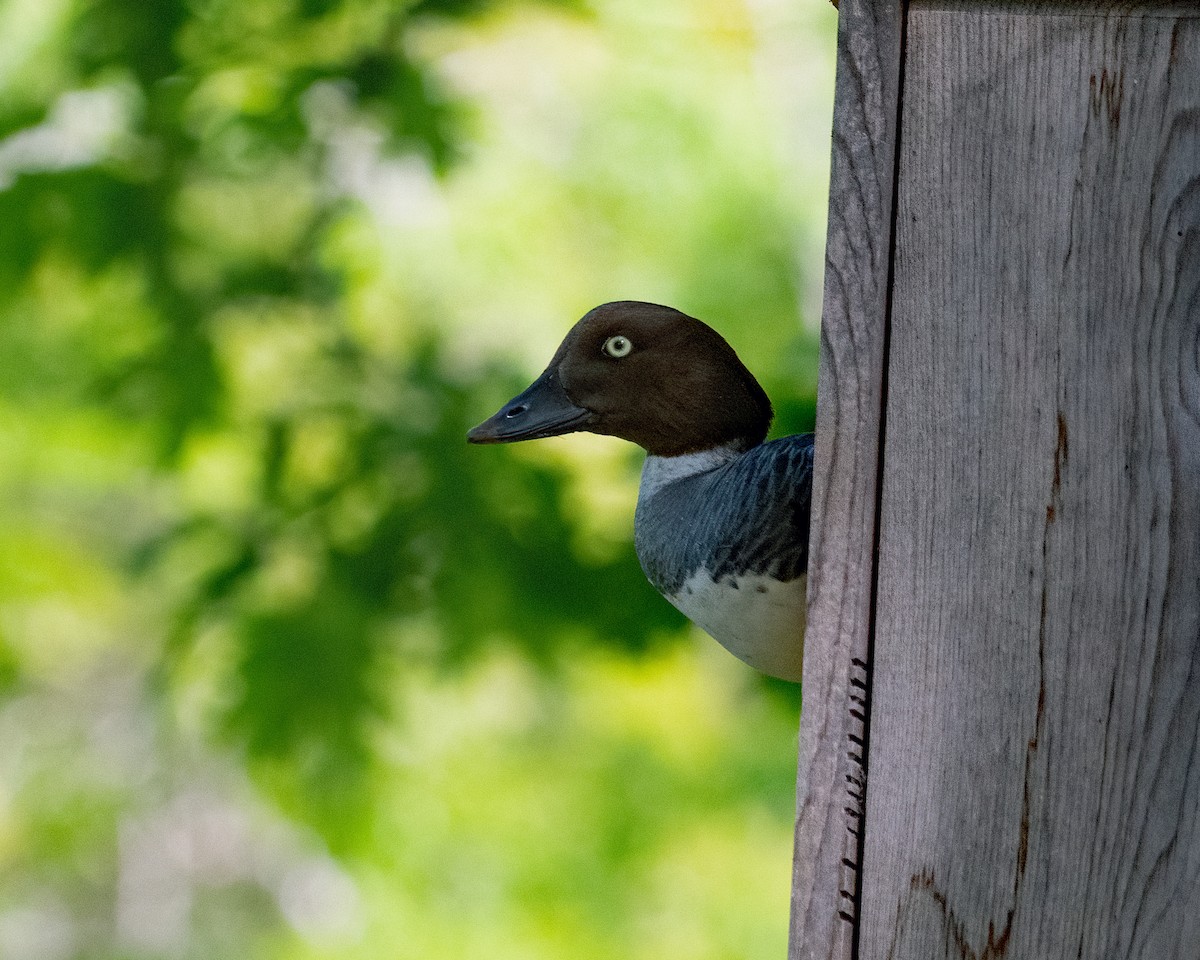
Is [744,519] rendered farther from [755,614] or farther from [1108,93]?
[1108,93]

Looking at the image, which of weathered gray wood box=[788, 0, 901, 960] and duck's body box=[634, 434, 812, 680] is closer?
weathered gray wood box=[788, 0, 901, 960]

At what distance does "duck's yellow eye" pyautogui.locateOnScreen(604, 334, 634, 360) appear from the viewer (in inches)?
46.8

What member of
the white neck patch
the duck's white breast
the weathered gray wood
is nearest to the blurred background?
the white neck patch

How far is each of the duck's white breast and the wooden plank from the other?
15 centimetres

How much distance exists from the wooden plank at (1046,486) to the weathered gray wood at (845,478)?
1cm

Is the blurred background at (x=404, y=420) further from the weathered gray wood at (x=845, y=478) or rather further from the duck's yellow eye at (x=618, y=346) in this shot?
the weathered gray wood at (x=845, y=478)

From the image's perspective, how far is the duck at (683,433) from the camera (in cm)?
108

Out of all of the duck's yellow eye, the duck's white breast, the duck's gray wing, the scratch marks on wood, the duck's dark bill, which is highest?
the scratch marks on wood

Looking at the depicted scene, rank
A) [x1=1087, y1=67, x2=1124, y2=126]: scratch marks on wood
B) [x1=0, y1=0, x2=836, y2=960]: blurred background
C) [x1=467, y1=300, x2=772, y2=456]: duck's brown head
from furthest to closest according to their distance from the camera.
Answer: [x1=0, y1=0, x2=836, y2=960]: blurred background, [x1=467, y1=300, x2=772, y2=456]: duck's brown head, [x1=1087, y1=67, x2=1124, y2=126]: scratch marks on wood

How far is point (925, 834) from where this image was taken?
901 millimetres

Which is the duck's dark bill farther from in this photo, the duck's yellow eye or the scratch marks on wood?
the scratch marks on wood

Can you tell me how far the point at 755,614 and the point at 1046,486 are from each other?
11.1 inches

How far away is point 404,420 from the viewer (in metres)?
2.45

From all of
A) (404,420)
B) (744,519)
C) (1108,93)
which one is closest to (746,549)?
(744,519)
